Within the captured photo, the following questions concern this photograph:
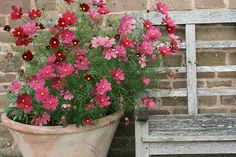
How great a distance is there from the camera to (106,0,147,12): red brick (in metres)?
3.97

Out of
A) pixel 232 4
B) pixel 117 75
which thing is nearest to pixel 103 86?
pixel 117 75

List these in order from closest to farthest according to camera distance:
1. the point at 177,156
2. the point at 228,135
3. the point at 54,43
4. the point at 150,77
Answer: the point at 54,43 < the point at 228,135 < the point at 150,77 < the point at 177,156

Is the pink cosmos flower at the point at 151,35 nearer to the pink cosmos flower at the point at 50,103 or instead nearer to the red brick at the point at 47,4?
the pink cosmos flower at the point at 50,103

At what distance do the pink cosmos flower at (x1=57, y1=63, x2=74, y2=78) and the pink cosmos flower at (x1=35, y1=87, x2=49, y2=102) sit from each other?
0.15 meters

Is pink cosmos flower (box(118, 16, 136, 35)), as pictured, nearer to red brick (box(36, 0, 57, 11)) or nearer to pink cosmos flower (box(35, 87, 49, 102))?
pink cosmos flower (box(35, 87, 49, 102))

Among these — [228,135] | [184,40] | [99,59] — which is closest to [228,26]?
[184,40]

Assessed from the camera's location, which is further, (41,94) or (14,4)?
(14,4)

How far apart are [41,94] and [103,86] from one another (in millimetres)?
415

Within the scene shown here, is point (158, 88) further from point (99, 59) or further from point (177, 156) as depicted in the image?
point (99, 59)

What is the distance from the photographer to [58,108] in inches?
130

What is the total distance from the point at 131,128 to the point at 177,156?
1.60 feet

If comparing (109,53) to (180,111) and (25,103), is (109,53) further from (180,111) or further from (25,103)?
(180,111)

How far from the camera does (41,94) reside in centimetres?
311

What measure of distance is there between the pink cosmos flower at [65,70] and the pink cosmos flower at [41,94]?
15cm
